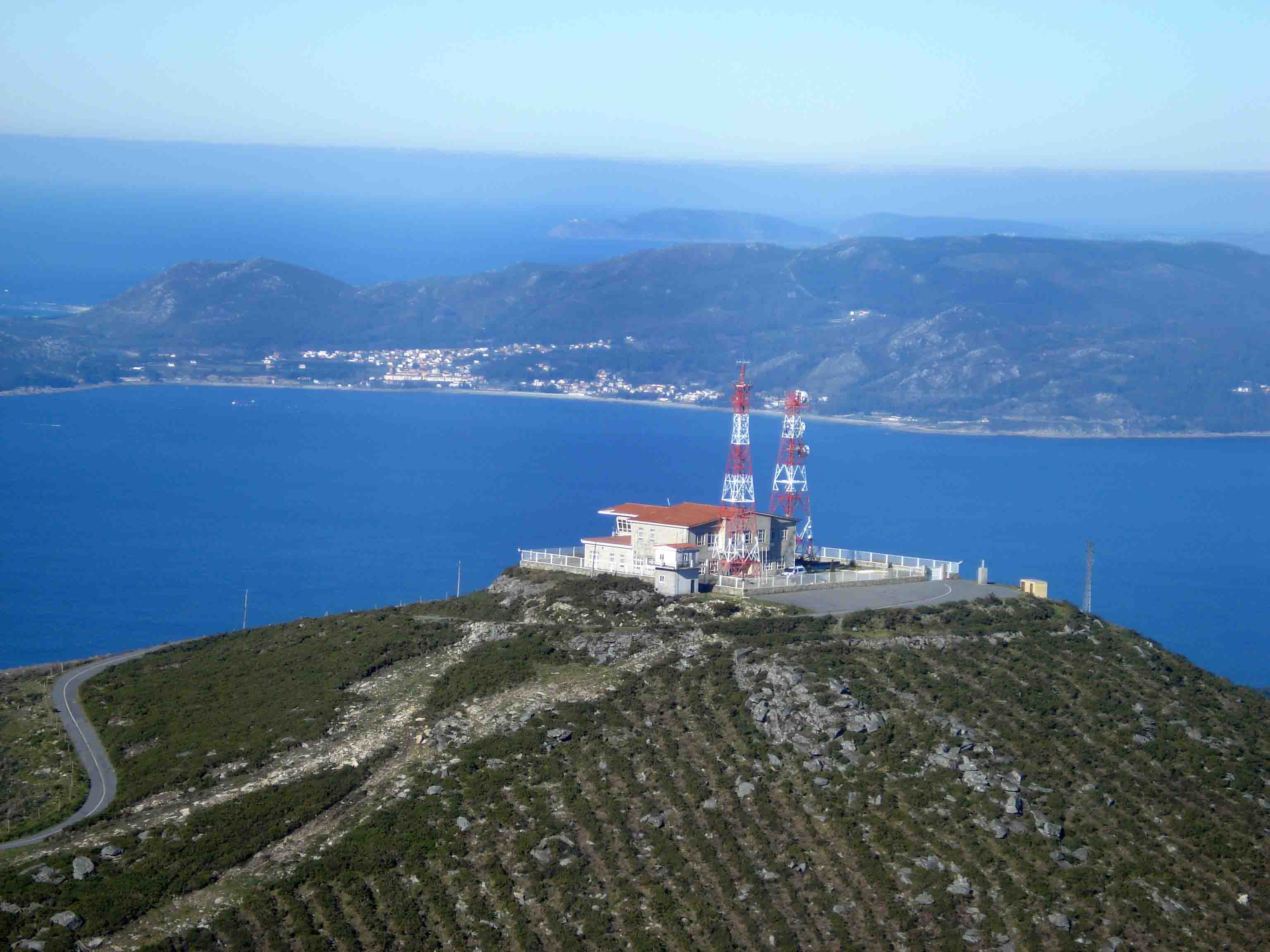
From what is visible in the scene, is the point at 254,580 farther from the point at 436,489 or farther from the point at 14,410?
the point at 14,410

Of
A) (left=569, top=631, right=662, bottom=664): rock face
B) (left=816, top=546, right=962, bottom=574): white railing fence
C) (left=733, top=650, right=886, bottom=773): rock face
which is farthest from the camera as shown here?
(left=816, top=546, right=962, bottom=574): white railing fence

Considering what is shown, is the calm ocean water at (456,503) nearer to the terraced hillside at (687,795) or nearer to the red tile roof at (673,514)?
the red tile roof at (673,514)

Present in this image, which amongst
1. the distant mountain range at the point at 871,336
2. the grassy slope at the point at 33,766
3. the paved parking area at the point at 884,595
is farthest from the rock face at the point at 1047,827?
the distant mountain range at the point at 871,336

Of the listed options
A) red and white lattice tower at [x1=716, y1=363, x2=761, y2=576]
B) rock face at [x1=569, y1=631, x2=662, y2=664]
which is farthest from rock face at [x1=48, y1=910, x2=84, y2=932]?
red and white lattice tower at [x1=716, y1=363, x2=761, y2=576]

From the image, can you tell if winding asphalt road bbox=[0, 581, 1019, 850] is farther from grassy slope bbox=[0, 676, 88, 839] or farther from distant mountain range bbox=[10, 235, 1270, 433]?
distant mountain range bbox=[10, 235, 1270, 433]

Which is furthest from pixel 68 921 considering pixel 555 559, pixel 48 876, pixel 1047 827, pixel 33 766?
pixel 555 559

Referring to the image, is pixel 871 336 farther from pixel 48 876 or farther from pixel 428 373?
pixel 48 876
